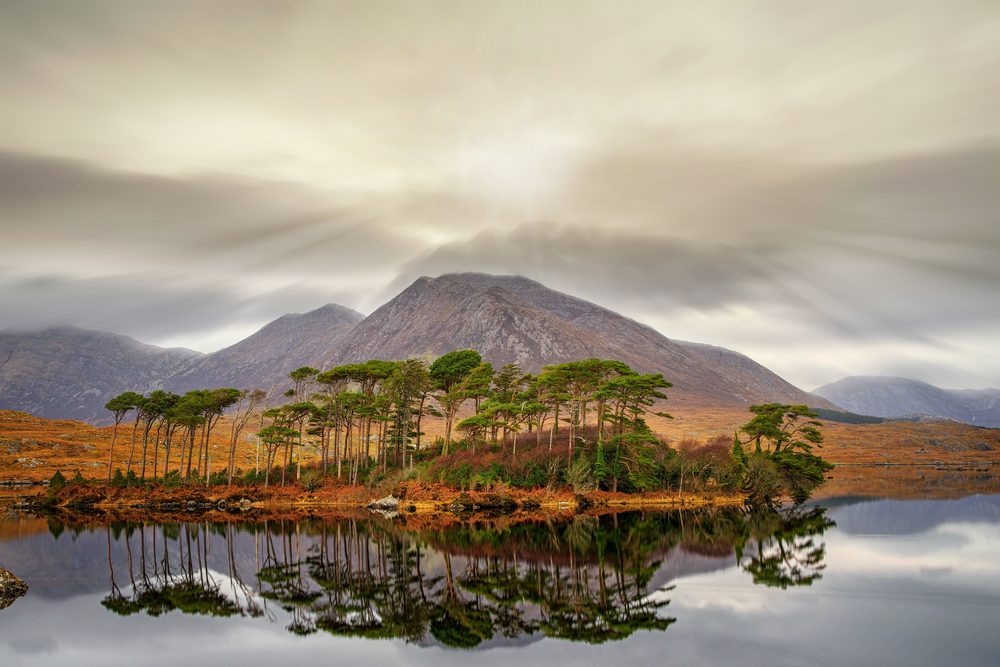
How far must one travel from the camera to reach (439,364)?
7094 cm

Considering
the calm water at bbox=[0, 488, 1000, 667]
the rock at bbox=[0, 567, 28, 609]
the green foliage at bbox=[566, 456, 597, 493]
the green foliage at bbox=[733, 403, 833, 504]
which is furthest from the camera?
the green foliage at bbox=[733, 403, 833, 504]

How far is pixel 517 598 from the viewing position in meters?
21.4

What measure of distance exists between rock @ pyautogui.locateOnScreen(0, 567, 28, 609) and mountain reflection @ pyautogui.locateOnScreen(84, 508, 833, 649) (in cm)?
321

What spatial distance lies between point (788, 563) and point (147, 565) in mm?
30582

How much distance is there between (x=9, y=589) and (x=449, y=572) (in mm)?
17143

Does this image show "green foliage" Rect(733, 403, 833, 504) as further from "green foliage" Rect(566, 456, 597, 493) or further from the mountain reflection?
the mountain reflection

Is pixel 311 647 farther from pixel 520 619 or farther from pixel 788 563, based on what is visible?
pixel 788 563

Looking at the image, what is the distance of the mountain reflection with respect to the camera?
19.1 metres

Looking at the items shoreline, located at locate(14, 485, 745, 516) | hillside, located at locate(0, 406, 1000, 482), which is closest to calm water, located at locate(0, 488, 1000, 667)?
shoreline, located at locate(14, 485, 745, 516)

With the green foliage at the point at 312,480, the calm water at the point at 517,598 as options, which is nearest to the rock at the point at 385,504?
the green foliage at the point at 312,480

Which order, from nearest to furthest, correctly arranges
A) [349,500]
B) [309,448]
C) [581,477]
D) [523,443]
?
[581,477] → [349,500] → [523,443] → [309,448]

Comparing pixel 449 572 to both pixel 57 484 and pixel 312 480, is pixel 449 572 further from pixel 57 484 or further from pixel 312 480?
pixel 57 484

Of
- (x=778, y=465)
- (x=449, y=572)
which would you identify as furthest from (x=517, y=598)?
(x=778, y=465)

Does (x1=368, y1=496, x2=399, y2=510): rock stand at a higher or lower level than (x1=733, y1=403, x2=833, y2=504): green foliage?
lower
